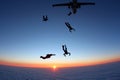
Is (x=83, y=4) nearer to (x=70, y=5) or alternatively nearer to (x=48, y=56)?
(x=70, y=5)

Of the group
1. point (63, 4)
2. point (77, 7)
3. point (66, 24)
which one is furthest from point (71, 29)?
point (63, 4)

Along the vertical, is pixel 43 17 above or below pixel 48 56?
above

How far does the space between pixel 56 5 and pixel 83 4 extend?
13.0 ft

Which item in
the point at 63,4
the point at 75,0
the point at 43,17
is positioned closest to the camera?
the point at 75,0

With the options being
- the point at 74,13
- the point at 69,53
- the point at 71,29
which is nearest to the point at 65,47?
the point at 69,53

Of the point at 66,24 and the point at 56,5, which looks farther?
the point at 56,5

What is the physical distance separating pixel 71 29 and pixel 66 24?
129 cm

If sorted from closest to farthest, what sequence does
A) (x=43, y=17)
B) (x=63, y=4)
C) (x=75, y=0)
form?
(x=75, y=0), (x=43, y=17), (x=63, y=4)

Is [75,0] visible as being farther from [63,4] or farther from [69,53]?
[69,53]

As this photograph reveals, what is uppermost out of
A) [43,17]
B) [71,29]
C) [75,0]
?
[75,0]

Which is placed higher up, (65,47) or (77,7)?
(77,7)

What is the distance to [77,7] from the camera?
19969 mm

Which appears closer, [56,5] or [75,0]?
[75,0]

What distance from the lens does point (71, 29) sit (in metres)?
20.4
